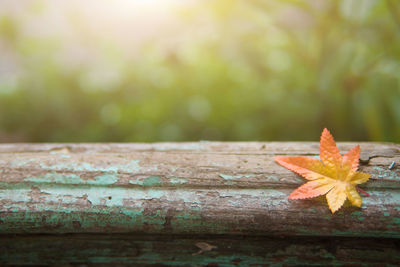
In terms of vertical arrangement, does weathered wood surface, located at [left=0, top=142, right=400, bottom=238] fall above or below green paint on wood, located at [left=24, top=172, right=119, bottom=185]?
below

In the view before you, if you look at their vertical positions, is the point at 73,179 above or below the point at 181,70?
below

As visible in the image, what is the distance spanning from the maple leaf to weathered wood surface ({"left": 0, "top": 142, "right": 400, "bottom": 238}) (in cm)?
2

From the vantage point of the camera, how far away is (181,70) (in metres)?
1.66

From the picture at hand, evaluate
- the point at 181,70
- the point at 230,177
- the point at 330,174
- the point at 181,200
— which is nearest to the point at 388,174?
the point at 330,174

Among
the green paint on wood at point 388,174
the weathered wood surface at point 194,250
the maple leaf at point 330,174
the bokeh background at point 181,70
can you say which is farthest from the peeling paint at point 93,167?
the bokeh background at point 181,70

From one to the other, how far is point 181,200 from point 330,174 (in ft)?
1.00

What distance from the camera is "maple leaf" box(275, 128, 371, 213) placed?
0.52 meters

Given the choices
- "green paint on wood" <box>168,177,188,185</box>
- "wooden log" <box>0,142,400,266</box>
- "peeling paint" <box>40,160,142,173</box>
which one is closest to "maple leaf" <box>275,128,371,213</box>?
"wooden log" <box>0,142,400,266</box>

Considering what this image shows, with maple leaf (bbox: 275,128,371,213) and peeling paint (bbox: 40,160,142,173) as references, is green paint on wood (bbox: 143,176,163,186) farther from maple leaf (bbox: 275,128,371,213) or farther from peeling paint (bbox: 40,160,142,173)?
maple leaf (bbox: 275,128,371,213)

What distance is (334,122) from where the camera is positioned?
1469mm

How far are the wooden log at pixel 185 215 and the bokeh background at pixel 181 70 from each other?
3.09 feet

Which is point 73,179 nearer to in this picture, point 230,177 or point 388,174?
point 230,177

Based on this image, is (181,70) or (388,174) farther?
(181,70)

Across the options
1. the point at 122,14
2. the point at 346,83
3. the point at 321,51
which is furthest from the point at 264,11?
the point at 122,14
